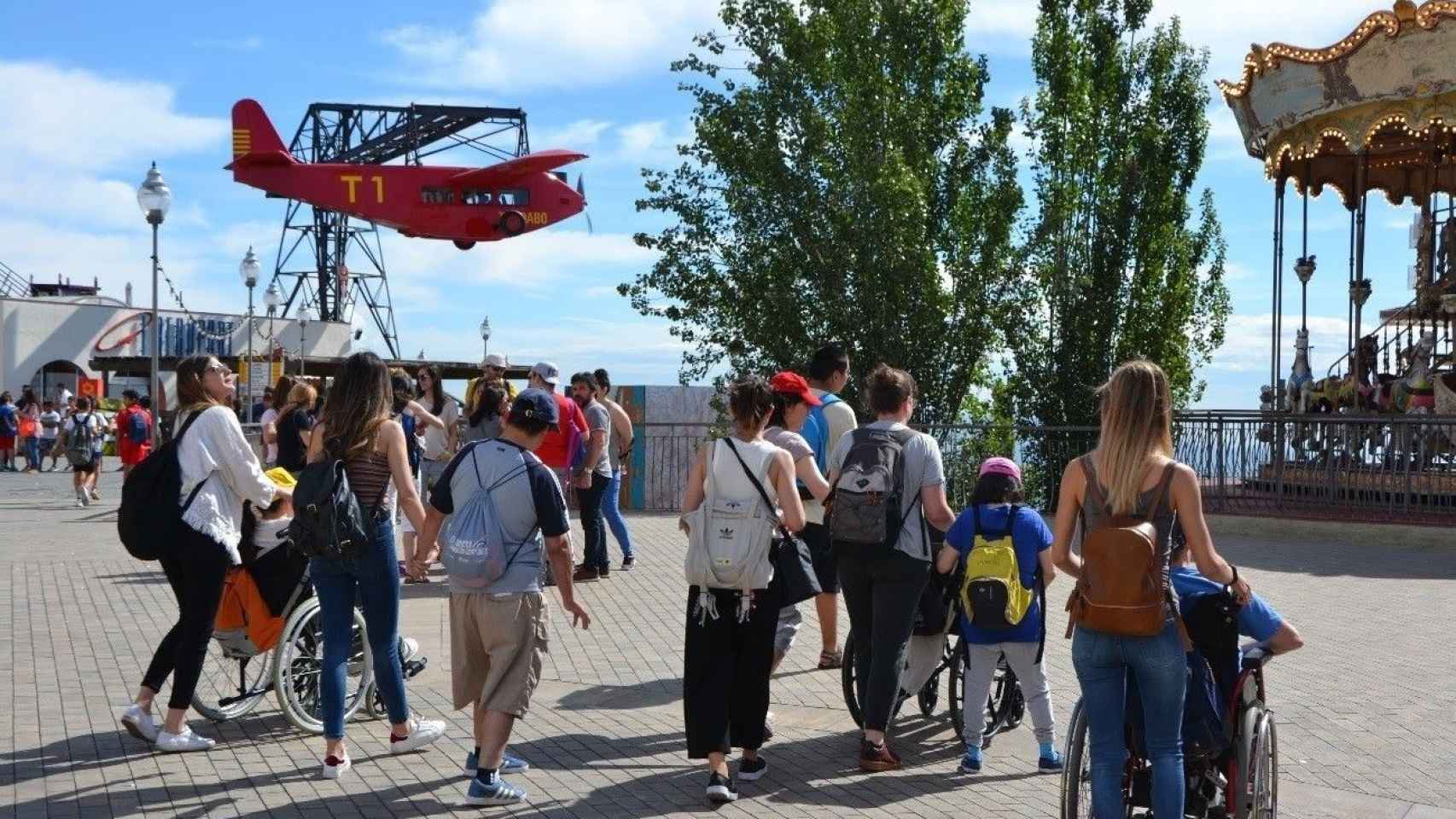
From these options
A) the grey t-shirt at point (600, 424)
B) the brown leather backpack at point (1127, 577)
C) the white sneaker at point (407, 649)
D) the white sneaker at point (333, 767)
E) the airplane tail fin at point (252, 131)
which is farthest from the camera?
the airplane tail fin at point (252, 131)

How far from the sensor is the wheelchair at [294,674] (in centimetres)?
745

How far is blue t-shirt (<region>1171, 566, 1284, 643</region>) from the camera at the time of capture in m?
5.00

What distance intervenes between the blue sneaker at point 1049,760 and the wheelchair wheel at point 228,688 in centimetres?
A: 370

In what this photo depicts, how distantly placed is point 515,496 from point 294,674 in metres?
2.06

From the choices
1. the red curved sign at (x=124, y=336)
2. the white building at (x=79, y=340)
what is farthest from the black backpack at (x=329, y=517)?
the red curved sign at (x=124, y=336)

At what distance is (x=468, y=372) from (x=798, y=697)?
1965 inches

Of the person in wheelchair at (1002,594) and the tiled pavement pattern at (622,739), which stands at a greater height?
the person in wheelchair at (1002,594)

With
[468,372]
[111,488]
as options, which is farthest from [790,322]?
[468,372]

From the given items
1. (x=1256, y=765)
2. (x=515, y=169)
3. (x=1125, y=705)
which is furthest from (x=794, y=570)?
(x=515, y=169)

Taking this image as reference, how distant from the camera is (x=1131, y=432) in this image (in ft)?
15.9

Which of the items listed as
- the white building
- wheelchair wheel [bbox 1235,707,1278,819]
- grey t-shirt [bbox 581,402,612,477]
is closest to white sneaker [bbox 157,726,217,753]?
wheelchair wheel [bbox 1235,707,1278,819]

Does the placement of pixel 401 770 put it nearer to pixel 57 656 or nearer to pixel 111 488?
pixel 57 656

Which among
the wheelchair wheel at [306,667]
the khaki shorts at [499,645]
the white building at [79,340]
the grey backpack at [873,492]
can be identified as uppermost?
the white building at [79,340]

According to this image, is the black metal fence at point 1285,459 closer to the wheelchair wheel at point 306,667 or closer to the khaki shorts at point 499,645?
the wheelchair wheel at point 306,667
